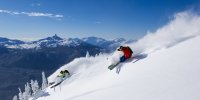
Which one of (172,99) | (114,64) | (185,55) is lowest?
(172,99)

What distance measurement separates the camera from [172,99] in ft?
32.7

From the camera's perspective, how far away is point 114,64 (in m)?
23.0

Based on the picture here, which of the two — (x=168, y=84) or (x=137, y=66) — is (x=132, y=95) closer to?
(x=168, y=84)

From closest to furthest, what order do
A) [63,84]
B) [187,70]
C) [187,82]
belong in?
[187,82], [187,70], [63,84]

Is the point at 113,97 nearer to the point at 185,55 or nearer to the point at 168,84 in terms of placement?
the point at 168,84

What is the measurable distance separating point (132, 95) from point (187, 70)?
8.76 feet

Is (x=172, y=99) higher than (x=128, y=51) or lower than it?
lower

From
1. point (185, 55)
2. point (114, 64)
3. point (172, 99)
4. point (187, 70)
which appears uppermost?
point (114, 64)

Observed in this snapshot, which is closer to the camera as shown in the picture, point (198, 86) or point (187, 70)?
point (198, 86)

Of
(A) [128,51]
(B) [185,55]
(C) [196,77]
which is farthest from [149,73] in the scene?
(A) [128,51]

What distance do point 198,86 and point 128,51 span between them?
1279 centimetres

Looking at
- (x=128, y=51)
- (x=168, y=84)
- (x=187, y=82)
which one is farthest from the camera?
(x=128, y=51)

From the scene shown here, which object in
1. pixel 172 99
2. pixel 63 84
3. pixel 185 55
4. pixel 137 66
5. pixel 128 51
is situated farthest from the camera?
pixel 63 84

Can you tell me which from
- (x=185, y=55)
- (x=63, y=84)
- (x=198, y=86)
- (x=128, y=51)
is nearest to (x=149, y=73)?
(x=185, y=55)
